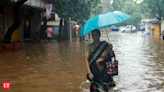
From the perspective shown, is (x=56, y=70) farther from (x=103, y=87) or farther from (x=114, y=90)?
(x=103, y=87)

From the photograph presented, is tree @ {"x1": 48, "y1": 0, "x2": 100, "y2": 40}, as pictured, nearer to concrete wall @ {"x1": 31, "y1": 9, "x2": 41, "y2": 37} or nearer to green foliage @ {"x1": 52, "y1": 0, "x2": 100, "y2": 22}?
green foliage @ {"x1": 52, "y1": 0, "x2": 100, "y2": 22}

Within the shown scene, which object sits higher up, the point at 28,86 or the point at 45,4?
the point at 45,4

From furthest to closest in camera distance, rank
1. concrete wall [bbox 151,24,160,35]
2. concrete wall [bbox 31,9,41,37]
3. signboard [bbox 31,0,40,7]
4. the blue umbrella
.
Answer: concrete wall [bbox 151,24,160,35] → concrete wall [bbox 31,9,41,37] → signboard [bbox 31,0,40,7] → the blue umbrella

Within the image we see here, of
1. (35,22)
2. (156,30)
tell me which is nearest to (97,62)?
(35,22)

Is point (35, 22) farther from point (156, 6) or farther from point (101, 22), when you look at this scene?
point (156, 6)

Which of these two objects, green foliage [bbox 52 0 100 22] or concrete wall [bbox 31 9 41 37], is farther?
concrete wall [bbox 31 9 41 37]

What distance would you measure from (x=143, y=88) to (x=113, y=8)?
2794 inches

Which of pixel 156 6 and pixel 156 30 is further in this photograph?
pixel 156 30

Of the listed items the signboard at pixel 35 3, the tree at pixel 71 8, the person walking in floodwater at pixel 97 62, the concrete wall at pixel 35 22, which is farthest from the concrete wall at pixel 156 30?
the person walking in floodwater at pixel 97 62

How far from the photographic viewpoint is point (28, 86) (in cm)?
561

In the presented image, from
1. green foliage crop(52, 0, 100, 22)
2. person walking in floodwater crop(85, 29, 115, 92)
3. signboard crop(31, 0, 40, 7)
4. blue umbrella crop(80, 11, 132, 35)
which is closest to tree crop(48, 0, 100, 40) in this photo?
green foliage crop(52, 0, 100, 22)

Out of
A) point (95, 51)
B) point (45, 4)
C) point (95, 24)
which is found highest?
point (45, 4)

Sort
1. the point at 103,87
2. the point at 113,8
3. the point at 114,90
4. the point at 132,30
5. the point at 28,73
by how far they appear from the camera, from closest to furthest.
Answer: the point at 103,87, the point at 114,90, the point at 28,73, the point at 132,30, the point at 113,8

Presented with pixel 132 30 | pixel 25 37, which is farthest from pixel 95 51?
pixel 132 30
